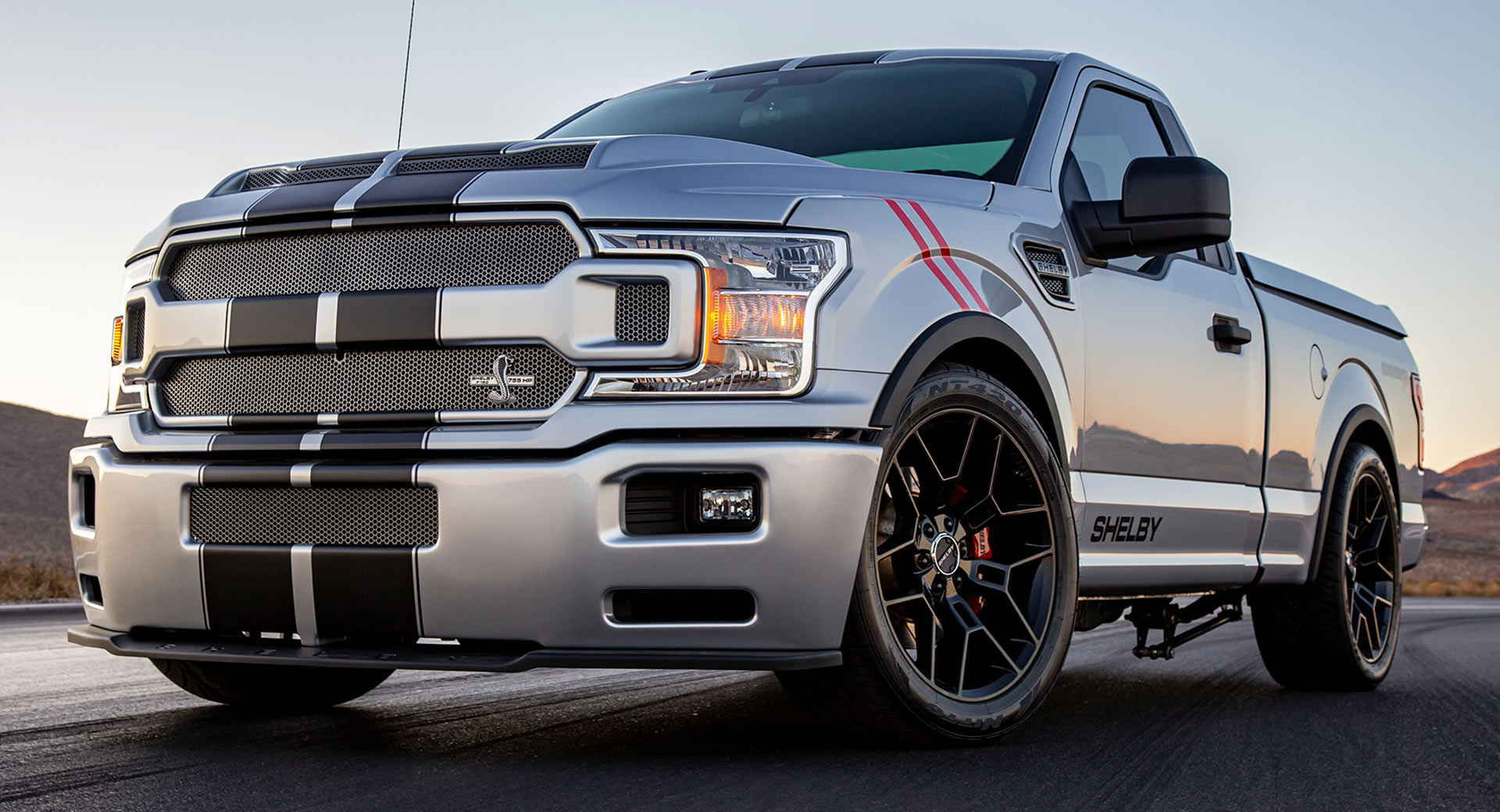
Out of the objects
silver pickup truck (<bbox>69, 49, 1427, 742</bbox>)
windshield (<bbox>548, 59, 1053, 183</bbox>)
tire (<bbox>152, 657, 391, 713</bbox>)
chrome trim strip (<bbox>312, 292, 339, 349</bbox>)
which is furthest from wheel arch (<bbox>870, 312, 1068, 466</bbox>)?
tire (<bbox>152, 657, 391, 713</bbox>)

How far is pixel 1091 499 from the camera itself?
16.0ft

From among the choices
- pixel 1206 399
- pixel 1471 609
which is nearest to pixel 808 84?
pixel 1206 399

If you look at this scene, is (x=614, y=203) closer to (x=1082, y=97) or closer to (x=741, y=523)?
(x=741, y=523)

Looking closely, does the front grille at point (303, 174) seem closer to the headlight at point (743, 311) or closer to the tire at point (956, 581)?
the headlight at point (743, 311)

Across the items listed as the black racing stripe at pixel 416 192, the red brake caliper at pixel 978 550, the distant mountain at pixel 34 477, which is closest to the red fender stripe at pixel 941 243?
the red brake caliper at pixel 978 550

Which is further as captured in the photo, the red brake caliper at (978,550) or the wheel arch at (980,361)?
the red brake caliper at (978,550)

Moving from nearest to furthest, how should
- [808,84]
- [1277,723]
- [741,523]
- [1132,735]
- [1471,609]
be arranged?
[741,523] < [1132,735] < [1277,723] < [808,84] < [1471,609]

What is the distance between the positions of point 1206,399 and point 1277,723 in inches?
→ 43.8

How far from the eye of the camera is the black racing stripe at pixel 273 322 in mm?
3930

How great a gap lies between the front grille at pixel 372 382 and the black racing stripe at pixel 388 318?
0.15 feet

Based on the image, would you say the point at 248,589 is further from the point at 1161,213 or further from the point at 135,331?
the point at 1161,213

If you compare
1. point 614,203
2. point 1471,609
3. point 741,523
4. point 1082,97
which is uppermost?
point 1082,97

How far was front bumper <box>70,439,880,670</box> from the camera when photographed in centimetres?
362

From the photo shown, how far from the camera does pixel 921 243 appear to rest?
162 inches
